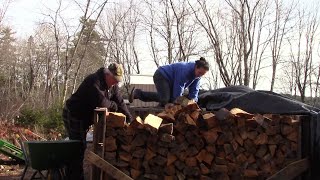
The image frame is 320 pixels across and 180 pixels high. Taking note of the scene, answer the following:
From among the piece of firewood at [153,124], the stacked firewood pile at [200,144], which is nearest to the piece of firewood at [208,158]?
the stacked firewood pile at [200,144]

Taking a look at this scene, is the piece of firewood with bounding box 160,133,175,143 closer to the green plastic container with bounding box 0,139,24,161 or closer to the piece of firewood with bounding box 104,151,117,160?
the piece of firewood with bounding box 104,151,117,160

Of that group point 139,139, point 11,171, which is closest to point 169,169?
point 139,139

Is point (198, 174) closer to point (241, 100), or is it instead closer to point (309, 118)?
point (309, 118)

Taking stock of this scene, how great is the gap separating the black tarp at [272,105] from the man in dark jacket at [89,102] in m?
1.64

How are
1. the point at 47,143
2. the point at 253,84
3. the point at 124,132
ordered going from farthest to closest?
the point at 253,84 → the point at 47,143 → the point at 124,132

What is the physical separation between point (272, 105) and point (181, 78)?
5.17ft

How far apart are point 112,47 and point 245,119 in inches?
1060

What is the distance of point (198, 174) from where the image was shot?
5098 mm

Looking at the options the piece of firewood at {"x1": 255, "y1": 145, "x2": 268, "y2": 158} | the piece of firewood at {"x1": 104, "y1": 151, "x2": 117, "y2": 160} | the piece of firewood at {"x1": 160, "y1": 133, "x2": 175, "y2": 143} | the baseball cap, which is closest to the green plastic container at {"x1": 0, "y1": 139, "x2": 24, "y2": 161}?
the baseball cap

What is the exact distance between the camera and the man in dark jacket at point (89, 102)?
5789 millimetres

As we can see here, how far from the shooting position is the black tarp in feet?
17.5

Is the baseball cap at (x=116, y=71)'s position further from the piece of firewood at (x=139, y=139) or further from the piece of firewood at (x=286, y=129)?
the piece of firewood at (x=286, y=129)

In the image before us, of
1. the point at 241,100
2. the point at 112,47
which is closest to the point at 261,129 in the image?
the point at 241,100

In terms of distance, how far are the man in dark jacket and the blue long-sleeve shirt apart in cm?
123
